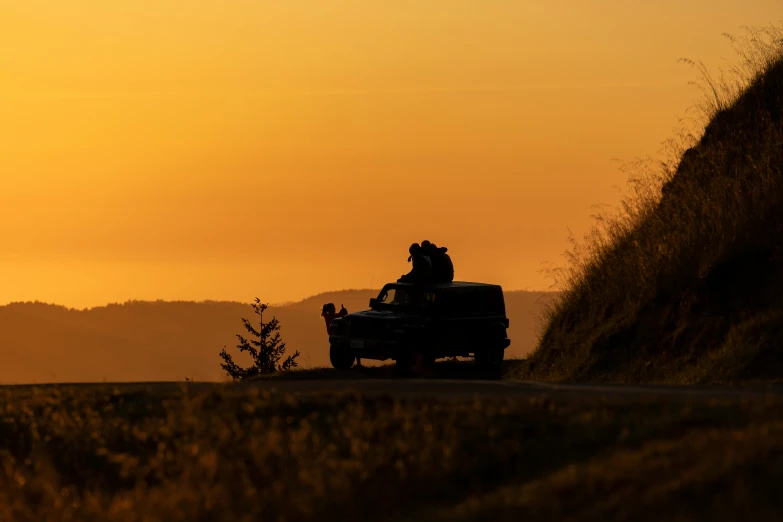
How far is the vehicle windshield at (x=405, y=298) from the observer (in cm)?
3108

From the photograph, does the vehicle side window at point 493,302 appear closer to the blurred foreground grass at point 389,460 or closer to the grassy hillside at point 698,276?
the grassy hillside at point 698,276

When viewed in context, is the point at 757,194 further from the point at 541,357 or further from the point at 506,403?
the point at 506,403

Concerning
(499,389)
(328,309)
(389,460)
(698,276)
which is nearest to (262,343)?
(328,309)

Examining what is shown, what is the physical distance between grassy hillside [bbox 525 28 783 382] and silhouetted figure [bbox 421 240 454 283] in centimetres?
229

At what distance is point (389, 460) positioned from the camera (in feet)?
49.4

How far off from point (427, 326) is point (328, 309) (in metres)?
6.14

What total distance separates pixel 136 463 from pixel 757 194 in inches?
569

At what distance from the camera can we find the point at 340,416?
54.2 ft

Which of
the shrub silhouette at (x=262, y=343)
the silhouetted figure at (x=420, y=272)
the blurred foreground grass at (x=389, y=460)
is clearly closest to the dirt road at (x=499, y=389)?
the blurred foreground grass at (x=389, y=460)

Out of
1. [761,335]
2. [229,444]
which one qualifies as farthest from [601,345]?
[229,444]

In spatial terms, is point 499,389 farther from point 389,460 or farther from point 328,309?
point 328,309

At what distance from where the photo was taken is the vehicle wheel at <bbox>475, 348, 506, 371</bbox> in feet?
105

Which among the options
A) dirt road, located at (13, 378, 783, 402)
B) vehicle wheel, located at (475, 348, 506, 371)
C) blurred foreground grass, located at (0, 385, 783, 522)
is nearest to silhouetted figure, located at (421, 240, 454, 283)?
vehicle wheel, located at (475, 348, 506, 371)

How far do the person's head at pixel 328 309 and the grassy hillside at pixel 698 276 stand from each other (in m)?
5.81
